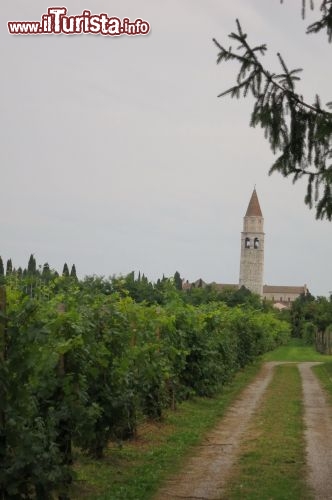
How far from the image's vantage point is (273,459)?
10062 millimetres

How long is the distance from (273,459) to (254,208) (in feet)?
489

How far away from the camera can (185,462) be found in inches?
389

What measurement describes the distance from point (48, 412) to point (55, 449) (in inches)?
26.4

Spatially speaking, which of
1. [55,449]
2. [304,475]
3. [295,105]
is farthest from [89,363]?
[295,105]

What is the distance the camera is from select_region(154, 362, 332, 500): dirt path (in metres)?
8.12

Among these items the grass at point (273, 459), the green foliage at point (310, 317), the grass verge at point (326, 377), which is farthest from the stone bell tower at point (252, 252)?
the grass at point (273, 459)

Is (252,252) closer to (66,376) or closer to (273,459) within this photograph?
(273,459)

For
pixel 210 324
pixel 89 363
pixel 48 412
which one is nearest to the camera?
pixel 48 412

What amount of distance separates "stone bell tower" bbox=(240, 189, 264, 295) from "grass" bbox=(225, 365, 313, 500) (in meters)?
143

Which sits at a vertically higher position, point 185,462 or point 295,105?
point 295,105

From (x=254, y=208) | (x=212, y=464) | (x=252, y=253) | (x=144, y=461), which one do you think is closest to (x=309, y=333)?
(x=212, y=464)

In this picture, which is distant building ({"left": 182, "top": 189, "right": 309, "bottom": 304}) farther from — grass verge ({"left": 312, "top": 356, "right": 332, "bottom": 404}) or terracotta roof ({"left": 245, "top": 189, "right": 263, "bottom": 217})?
grass verge ({"left": 312, "top": 356, "right": 332, "bottom": 404})

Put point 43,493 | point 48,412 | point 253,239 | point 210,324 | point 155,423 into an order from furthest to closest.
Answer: point 253,239, point 210,324, point 155,423, point 48,412, point 43,493

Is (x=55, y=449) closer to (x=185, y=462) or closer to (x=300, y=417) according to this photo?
(x=185, y=462)
